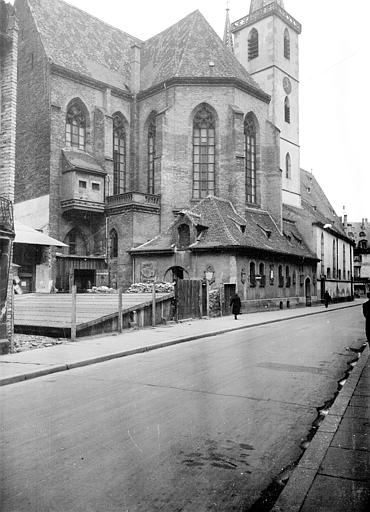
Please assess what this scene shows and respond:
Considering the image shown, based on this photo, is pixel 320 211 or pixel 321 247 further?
pixel 320 211

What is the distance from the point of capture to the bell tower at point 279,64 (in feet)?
145

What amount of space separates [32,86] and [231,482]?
33.9 m

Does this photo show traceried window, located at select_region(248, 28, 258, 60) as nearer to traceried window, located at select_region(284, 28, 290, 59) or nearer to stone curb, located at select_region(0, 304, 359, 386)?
traceried window, located at select_region(284, 28, 290, 59)

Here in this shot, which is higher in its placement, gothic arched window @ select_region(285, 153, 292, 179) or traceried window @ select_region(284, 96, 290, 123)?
traceried window @ select_region(284, 96, 290, 123)

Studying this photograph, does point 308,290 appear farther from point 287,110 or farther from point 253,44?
point 253,44

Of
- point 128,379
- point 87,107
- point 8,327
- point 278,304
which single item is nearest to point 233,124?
point 87,107

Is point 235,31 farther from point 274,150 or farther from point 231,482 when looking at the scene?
point 231,482

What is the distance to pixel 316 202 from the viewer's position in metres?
53.1

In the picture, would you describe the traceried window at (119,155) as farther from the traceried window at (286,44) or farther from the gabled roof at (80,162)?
the traceried window at (286,44)

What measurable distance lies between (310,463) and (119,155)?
116 ft

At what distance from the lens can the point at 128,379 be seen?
9.16 m

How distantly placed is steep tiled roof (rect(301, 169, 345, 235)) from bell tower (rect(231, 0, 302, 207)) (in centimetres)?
293

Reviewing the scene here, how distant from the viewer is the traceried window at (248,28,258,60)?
4609 cm

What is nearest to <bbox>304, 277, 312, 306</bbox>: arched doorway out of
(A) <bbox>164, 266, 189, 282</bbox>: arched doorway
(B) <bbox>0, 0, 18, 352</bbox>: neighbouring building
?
(A) <bbox>164, 266, 189, 282</bbox>: arched doorway
